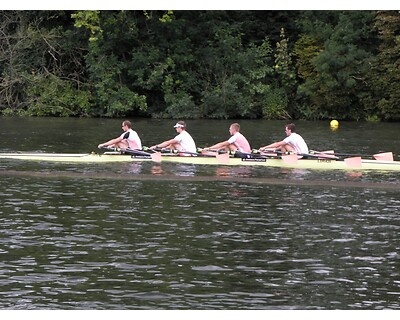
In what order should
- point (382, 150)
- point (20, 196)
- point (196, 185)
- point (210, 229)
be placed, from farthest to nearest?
point (382, 150) < point (196, 185) < point (20, 196) < point (210, 229)

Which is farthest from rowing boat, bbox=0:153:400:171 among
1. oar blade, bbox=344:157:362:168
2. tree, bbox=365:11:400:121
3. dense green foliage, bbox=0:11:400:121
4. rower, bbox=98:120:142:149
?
tree, bbox=365:11:400:121

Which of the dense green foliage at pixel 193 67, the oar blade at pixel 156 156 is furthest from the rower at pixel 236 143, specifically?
the dense green foliage at pixel 193 67

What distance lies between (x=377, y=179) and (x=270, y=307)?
39.4 feet

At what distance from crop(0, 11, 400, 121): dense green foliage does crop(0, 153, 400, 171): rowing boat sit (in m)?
19.2

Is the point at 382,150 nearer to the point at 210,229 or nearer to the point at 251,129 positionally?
the point at 251,129

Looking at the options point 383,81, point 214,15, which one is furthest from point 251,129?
point 214,15

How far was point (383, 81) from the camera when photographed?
148ft

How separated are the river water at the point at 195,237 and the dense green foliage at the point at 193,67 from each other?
70.0 feet

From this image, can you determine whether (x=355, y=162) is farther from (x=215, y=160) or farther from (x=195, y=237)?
(x=195, y=237)

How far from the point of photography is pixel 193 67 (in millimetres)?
49969

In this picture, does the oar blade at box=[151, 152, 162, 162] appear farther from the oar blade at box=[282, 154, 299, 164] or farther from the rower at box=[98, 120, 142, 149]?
the oar blade at box=[282, 154, 299, 164]

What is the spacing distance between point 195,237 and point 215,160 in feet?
33.4

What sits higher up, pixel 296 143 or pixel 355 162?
pixel 296 143

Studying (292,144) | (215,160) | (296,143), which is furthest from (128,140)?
(296,143)
